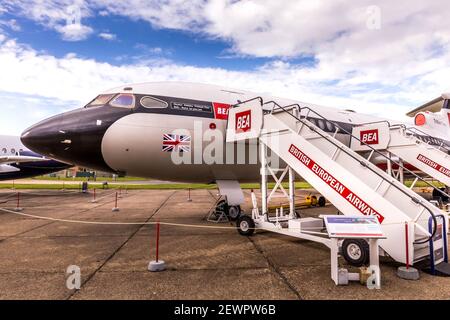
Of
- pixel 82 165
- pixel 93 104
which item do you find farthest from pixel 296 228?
pixel 93 104

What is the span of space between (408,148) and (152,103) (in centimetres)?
→ 1028

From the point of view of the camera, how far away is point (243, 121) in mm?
8898

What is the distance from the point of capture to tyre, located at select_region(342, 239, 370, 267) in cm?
562

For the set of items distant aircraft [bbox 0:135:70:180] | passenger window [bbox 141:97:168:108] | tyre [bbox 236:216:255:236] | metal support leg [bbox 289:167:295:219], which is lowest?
tyre [bbox 236:216:255:236]

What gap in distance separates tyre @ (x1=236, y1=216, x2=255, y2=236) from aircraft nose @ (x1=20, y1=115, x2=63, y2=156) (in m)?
5.90

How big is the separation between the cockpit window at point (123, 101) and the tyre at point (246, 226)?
493cm

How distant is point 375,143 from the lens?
12.5m

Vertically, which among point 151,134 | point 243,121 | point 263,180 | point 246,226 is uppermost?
point 243,121

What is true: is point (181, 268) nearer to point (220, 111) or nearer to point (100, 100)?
point (220, 111)

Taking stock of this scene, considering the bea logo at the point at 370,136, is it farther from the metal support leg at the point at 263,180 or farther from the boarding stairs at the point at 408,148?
the metal support leg at the point at 263,180

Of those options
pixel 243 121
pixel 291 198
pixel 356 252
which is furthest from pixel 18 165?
→ pixel 356 252

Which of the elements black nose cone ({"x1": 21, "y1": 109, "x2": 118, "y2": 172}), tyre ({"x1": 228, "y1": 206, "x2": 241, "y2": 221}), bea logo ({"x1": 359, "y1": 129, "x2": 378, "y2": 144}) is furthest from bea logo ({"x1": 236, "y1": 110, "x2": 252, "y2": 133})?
bea logo ({"x1": 359, "y1": 129, "x2": 378, "y2": 144})

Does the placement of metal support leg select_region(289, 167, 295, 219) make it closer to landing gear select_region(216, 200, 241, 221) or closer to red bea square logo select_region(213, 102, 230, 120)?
red bea square logo select_region(213, 102, 230, 120)
